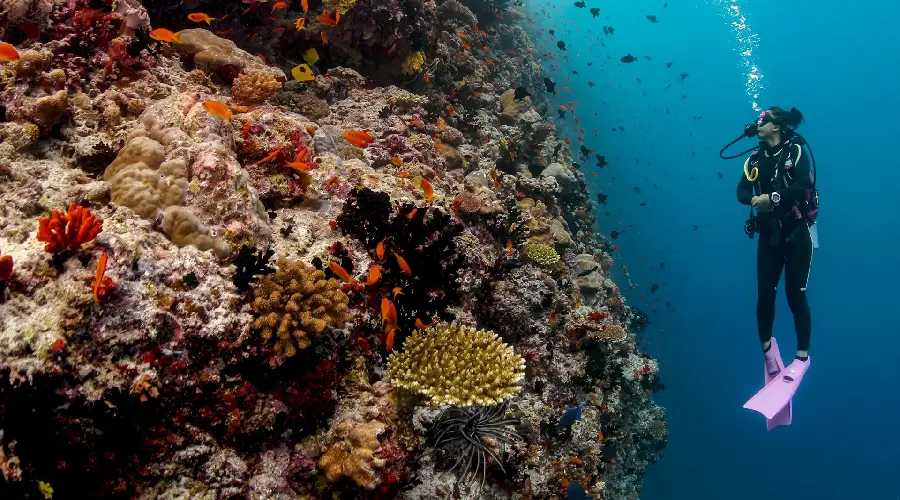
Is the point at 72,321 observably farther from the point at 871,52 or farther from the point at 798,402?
the point at 871,52

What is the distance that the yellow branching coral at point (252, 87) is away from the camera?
6.19 meters

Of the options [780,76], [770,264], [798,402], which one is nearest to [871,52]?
[780,76]

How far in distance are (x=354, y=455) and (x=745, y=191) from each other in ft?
37.4

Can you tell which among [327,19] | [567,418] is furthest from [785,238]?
[327,19]

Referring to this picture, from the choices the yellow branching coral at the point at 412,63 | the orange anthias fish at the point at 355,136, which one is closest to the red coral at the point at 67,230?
the orange anthias fish at the point at 355,136

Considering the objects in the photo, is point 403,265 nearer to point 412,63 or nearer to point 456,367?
point 456,367

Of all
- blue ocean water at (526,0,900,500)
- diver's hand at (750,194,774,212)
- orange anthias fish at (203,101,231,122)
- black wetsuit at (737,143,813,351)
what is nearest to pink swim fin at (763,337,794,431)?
black wetsuit at (737,143,813,351)

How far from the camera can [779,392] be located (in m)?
9.47

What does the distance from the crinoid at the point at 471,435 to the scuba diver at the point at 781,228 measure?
8.54m

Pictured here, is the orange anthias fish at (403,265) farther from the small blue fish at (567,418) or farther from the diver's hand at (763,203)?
the diver's hand at (763,203)

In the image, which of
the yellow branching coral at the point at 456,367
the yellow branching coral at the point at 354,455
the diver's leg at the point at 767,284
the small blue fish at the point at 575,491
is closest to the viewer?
the yellow branching coral at the point at 354,455

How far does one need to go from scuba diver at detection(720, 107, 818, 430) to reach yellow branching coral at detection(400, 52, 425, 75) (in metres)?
8.62

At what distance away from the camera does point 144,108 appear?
4836 mm

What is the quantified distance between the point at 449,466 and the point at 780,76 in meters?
157
